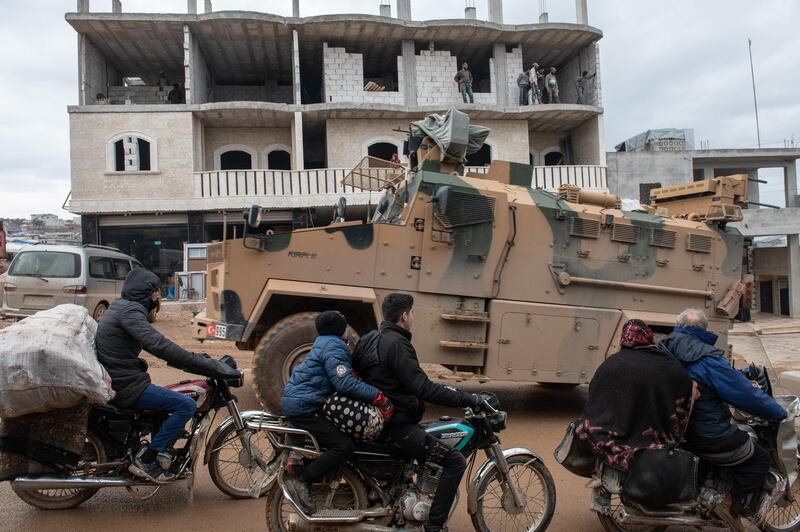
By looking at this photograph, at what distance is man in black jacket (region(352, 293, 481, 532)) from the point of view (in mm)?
3506

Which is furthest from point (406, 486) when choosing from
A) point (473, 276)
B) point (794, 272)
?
point (794, 272)

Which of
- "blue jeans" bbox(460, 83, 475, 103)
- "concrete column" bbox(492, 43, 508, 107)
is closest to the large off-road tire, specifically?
"blue jeans" bbox(460, 83, 475, 103)

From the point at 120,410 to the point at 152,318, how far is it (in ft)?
2.03

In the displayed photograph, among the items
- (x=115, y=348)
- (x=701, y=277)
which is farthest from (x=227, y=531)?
(x=701, y=277)

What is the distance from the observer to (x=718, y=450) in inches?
145

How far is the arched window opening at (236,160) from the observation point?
836 inches

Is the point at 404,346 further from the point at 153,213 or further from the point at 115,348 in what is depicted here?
the point at 153,213

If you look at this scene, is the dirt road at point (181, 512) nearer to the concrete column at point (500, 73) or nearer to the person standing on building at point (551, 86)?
the concrete column at point (500, 73)

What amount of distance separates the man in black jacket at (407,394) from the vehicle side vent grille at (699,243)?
4.98 m

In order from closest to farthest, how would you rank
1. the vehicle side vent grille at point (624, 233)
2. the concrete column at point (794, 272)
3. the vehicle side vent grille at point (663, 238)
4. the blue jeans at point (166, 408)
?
the blue jeans at point (166, 408)
the vehicle side vent grille at point (624, 233)
the vehicle side vent grille at point (663, 238)
the concrete column at point (794, 272)

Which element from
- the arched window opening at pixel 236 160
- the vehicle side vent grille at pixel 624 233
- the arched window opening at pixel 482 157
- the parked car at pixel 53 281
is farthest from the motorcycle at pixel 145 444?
the arched window opening at pixel 236 160

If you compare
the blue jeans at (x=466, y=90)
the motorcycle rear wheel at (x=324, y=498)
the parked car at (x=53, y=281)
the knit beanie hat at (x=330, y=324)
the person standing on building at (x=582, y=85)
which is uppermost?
the person standing on building at (x=582, y=85)

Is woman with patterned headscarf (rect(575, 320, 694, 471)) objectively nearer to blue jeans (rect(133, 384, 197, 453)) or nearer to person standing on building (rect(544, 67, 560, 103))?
blue jeans (rect(133, 384, 197, 453))

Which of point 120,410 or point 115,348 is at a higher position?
point 115,348
